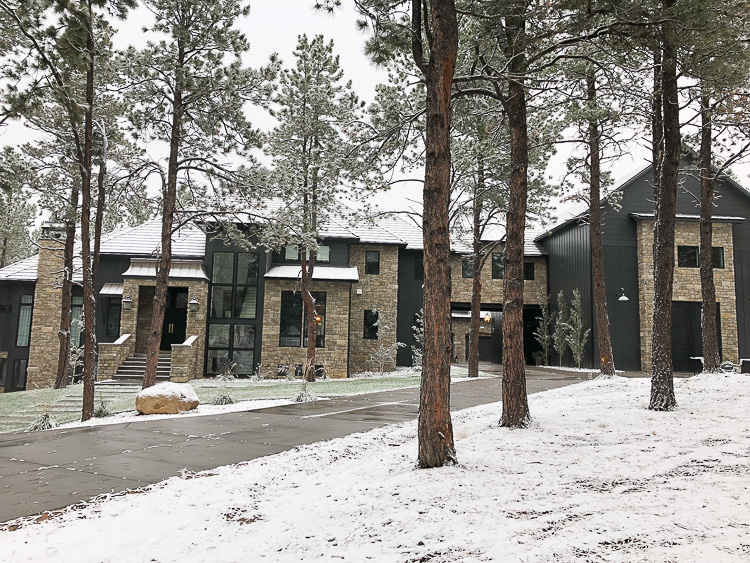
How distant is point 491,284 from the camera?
23328mm

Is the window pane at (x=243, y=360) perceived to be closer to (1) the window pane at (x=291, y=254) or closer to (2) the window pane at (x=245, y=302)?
(2) the window pane at (x=245, y=302)

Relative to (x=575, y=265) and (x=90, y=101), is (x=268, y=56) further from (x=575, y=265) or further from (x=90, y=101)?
(x=575, y=265)

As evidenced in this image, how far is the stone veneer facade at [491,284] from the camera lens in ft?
75.7

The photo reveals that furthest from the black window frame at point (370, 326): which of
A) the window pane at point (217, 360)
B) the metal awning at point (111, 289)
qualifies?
the metal awning at point (111, 289)

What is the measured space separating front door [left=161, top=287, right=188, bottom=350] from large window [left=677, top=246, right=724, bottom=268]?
19630 millimetres

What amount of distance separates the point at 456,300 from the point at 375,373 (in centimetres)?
516

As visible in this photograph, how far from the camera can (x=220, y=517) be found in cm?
384

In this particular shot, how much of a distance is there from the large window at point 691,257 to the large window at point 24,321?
25.5 m

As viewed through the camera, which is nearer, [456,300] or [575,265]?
[575,265]

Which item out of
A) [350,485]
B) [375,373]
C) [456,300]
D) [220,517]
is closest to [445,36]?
[350,485]

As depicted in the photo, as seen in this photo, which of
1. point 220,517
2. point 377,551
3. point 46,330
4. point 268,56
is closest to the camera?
point 377,551

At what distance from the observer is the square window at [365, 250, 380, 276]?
22.0 m

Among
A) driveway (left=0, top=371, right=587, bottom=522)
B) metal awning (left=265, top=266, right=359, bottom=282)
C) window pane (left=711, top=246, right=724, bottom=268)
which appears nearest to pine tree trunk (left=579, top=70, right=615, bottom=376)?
driveway (left=0, top=371, right=587, bottom=522)

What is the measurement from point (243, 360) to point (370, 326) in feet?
17.8
